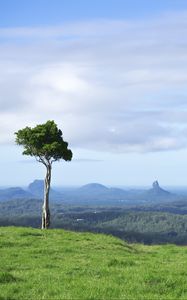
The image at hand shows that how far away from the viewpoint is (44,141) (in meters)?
50.8

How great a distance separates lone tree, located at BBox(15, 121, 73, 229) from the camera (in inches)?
1978

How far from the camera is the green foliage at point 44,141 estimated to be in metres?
50.2

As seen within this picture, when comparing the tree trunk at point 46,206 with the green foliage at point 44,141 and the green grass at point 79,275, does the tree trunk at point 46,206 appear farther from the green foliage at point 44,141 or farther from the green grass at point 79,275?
the green grass at point 79,275

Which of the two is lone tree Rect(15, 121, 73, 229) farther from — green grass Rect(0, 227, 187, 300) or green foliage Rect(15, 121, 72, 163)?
green grass Rect(0, 227, 187, 300)

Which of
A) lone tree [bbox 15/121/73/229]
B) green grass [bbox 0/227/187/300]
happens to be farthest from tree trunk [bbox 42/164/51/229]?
green grass [bbox 0/227/187/300]

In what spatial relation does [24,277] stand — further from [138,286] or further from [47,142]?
[47,142]

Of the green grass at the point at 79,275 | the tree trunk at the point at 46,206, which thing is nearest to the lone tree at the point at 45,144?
the tree trunk at the point at 46,206

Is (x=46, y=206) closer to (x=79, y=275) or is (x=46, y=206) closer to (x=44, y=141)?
(x=44, y=141)

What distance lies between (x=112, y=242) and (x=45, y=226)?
15929 millimetres

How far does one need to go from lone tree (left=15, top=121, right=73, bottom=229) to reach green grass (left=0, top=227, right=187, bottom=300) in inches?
754

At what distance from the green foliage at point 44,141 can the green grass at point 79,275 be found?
1941 centimetres

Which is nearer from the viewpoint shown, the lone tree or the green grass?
the green grass

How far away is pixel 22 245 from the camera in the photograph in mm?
31781

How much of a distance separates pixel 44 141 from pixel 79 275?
3140cm
